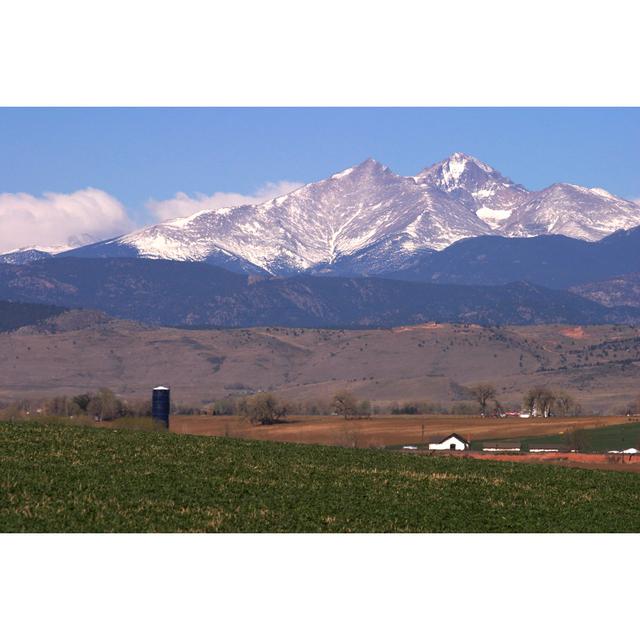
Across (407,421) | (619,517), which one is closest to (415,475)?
(619,517)

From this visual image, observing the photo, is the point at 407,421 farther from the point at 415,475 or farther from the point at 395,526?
the point at 395,526

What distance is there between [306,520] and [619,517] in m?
13.7

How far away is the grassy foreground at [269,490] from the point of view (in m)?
45.0

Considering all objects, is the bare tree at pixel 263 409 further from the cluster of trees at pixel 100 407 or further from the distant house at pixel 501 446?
the distant house at pixel 501 446

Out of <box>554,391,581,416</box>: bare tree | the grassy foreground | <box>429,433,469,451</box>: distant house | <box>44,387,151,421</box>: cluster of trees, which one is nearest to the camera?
the grassy foreground

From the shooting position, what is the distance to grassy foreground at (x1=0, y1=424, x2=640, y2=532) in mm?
45031

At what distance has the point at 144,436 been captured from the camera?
7050 cm

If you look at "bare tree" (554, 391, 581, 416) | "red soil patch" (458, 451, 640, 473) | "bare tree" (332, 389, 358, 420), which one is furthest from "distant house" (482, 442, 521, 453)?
"bare tree" (554, 391, 581, 416)

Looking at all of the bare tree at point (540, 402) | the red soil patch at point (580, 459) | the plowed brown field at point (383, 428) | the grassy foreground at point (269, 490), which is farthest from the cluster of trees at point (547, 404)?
the grassy foreground at point (269, 490)

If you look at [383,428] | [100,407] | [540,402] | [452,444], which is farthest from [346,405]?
[452,444]

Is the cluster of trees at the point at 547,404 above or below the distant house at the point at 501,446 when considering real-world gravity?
above

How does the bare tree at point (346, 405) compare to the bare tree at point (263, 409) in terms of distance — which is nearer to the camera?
the bare tree at point (263, 409)

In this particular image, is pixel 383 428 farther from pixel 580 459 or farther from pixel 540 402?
pixel 580 459

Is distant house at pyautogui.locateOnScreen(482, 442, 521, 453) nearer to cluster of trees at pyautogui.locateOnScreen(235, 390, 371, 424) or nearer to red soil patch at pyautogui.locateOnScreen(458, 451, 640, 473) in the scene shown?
red soil patch at pyautogui.locateOnScreen(458, 451, 640, 473)
